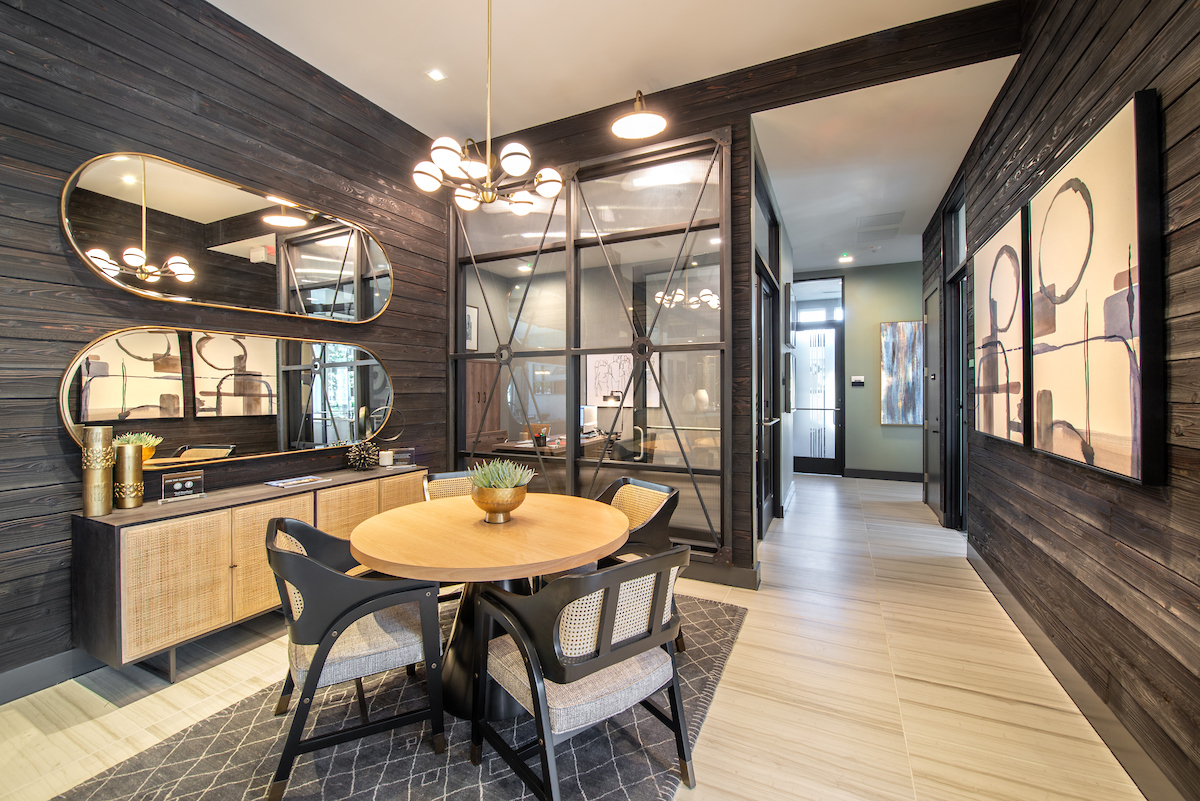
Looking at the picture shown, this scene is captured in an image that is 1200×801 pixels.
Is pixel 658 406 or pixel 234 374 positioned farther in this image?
pixel 658 406

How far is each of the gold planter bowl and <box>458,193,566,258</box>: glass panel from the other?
2466 mm

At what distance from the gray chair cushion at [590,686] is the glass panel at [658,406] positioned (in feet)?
6.43

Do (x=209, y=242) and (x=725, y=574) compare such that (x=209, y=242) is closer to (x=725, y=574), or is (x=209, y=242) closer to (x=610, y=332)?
(x=610, y=332)

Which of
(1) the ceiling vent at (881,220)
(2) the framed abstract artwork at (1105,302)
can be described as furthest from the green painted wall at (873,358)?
(2) the framed abstract artwork at (1105,302)

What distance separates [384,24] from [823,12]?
8.11 ft

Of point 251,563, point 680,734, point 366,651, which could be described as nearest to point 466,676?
point 366,651

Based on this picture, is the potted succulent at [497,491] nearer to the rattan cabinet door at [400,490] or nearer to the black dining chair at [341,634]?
the black dining chair at [341,634]

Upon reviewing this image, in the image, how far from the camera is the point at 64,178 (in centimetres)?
221

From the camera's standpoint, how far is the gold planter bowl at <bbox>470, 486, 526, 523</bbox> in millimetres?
1962

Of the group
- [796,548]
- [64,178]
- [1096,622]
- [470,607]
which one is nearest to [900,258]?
[796,548]

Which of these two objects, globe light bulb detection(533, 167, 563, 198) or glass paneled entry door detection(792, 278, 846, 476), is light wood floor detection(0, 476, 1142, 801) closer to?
globe light bulb detection(533, 167, 563, 198)

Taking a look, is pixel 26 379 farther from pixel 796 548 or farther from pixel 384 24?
pixel 796 548

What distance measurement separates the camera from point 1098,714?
186 cm

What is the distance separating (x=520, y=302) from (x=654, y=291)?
1.15 m
